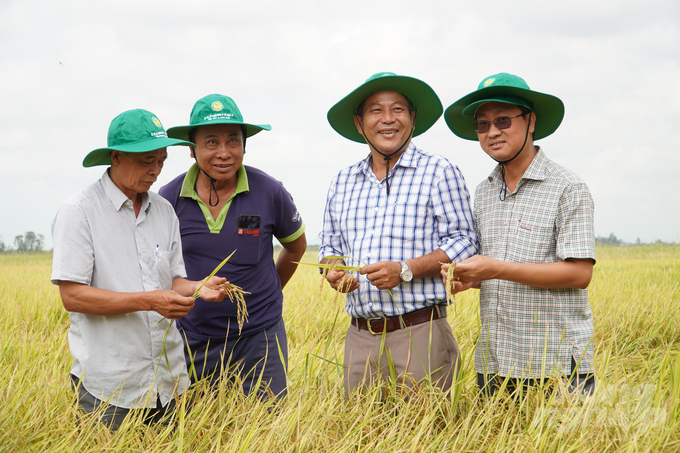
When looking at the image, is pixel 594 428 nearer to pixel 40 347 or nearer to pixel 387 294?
pixel 387 294

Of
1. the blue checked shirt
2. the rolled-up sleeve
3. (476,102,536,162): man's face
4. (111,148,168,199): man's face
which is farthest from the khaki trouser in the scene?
(111,148,168,199): man's face

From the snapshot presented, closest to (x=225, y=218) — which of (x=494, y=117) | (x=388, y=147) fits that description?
(x=388, y=147)

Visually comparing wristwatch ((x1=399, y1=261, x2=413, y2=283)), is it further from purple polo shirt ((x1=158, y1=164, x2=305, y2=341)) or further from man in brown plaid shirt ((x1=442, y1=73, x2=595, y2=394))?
purple polo shirt ((x1=158, y1=164, x2=305, y2=341))

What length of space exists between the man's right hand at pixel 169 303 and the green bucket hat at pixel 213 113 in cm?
106

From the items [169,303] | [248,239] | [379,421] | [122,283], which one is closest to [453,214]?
[379,421]

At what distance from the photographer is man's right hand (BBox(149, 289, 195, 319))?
7.47 ft

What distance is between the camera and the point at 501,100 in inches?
96.0

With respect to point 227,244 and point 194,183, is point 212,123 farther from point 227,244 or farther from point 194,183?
point 227,244

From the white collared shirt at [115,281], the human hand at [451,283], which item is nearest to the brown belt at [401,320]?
the human hand at [451,283]

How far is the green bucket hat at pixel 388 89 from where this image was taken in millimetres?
2609

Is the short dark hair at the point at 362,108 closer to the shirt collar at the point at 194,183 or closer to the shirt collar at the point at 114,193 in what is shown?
the shirt collar at the point at 194,183

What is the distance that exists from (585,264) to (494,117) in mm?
815

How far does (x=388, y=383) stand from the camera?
2584 mm

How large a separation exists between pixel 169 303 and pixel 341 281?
788 mm
